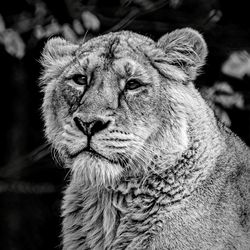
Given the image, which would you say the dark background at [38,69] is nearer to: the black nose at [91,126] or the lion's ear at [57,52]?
the lion's ear at [57,52]

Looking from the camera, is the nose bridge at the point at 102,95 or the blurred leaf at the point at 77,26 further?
the blurred leaf at the point at 77,26

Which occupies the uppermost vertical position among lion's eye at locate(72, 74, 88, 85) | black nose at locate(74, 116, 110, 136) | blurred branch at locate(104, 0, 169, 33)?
blurred branch at locate(104, 0, 169, 33)

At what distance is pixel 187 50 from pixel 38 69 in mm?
3769

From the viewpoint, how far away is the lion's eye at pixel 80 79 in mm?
4737

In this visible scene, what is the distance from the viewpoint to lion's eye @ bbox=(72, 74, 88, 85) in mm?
4737

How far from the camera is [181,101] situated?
463 cm

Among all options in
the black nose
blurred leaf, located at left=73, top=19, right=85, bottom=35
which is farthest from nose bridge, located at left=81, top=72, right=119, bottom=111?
blurred leaf, located at left=73, top=19, right=85, bottom=35

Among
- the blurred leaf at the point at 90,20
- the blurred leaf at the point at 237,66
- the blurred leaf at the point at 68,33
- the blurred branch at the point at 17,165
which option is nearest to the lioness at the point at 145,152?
the blurred leaf at the point at 90,20

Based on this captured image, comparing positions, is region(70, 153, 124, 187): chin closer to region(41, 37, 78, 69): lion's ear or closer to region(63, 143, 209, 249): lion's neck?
region(63, 143, 209, 249): lion's neck

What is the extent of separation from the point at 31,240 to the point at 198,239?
4047mm

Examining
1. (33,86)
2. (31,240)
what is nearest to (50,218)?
(31,240)

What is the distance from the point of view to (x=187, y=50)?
15.6 feet

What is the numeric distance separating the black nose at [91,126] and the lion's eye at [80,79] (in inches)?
21.9

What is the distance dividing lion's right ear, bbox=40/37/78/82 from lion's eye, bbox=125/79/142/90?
0.75 m
